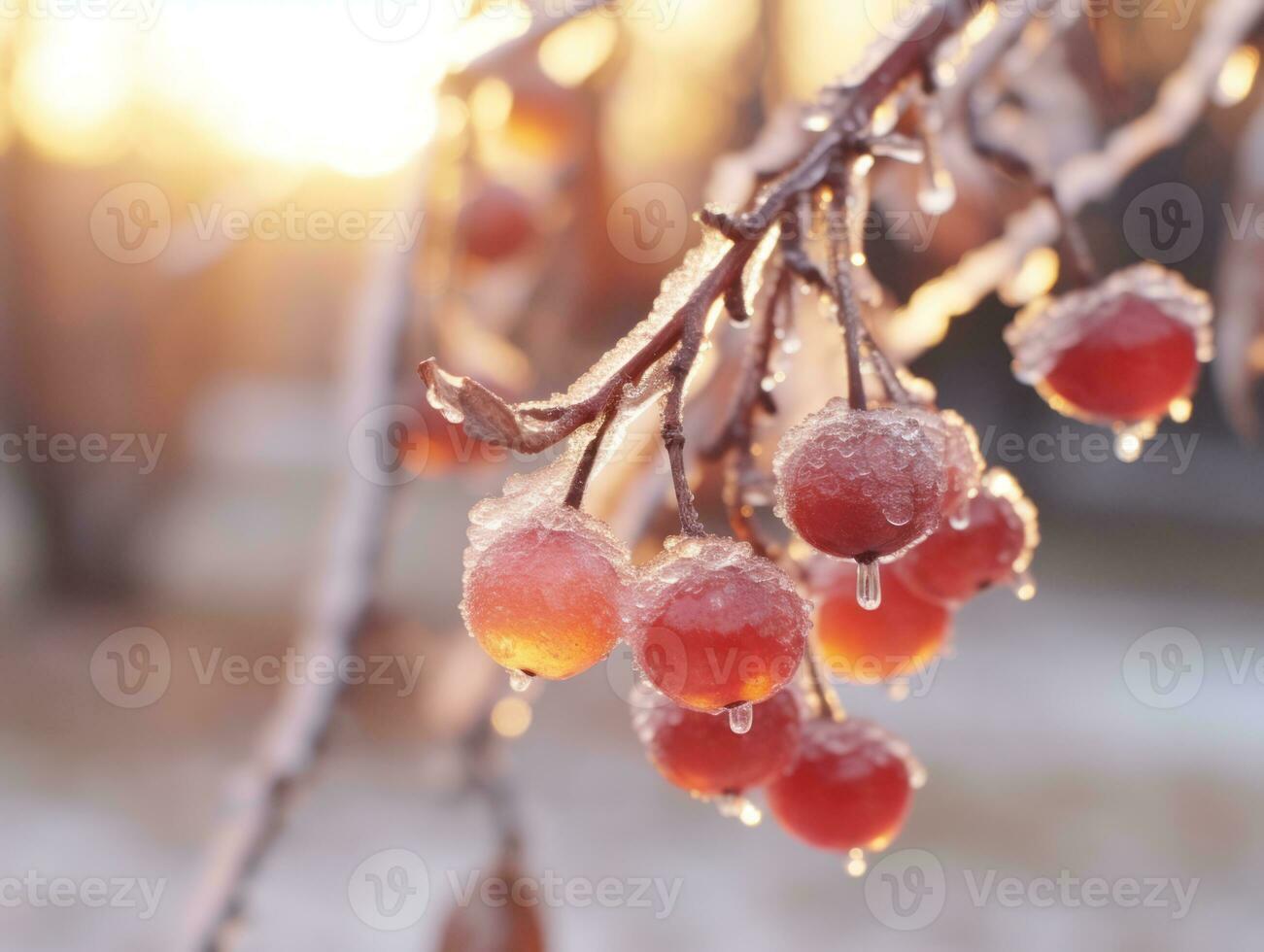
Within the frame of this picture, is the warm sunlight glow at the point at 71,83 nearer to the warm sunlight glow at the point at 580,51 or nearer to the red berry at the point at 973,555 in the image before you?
the warm sunlight glow at the point at 580,51

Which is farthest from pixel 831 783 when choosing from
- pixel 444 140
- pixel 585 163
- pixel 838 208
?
pixel 585 163

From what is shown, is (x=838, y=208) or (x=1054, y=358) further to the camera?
(x=1054, y=358)

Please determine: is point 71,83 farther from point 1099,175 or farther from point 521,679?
point 521,679

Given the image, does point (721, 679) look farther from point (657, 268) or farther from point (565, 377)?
point (657, 268)

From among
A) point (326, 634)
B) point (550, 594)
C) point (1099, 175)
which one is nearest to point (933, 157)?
point (550, 594)

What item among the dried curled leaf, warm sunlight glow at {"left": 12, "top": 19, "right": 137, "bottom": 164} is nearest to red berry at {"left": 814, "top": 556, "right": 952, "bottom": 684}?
the dried curled leaf

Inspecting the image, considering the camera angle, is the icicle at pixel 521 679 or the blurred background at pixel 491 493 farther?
the blurred background at pixel 491 493

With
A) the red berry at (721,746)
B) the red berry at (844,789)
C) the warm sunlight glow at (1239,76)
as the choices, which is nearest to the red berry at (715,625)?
the red berry at (721,746)
